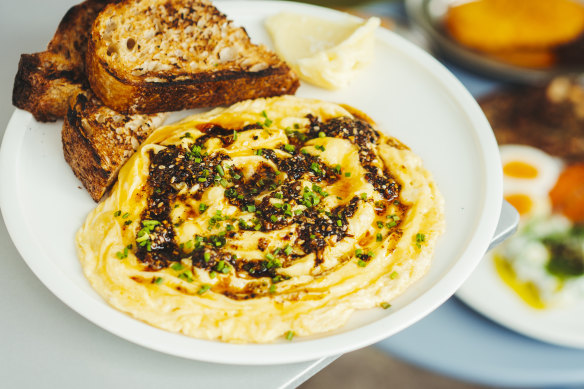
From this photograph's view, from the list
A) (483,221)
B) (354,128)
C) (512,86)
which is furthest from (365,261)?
(512,86)

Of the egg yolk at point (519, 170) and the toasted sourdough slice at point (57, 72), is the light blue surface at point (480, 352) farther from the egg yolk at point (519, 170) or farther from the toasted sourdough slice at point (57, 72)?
the toasted sourdough slice at point (57, 72)

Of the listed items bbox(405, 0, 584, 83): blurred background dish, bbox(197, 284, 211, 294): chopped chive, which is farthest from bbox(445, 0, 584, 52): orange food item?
bbox(197, 284, 211, 294): chopped chive

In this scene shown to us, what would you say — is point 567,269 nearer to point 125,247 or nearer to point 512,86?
point 512,86

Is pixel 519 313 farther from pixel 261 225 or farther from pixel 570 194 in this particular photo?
pixel 261 225

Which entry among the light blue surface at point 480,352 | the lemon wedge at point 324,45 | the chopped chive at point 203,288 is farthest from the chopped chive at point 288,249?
the light blue surface at point 480,352

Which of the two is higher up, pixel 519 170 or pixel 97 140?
→ pixel 97 140

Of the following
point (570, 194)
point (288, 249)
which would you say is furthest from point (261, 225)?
point (570, 194)
